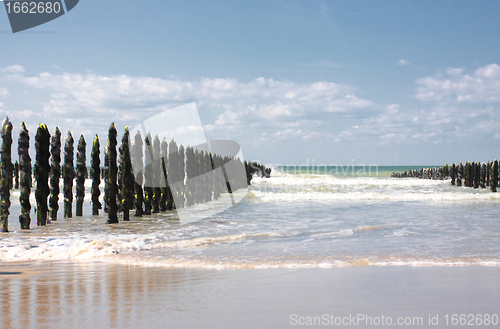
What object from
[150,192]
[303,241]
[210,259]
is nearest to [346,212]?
[303,241]

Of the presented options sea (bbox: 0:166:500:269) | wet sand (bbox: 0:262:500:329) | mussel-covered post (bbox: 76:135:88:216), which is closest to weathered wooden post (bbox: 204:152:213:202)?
mussel-covered post (bbox: 76:135:88:216)

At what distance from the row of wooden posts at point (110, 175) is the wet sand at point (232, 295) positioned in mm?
5046

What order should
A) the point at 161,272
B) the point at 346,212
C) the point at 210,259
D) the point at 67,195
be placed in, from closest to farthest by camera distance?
the point at 161,272 → the point at 210,259 → the point at 67,195 → the point at 346,212

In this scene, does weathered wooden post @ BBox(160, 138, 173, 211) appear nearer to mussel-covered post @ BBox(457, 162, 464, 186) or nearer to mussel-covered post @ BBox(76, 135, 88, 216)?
mussel-covered post @ BBox(76, 135, 88, 216)

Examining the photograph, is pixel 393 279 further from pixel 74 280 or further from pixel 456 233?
pixel 456 233

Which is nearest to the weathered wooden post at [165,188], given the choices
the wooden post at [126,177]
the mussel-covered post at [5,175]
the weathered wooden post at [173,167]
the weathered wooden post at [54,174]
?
the weathered wooden post at [173,167]

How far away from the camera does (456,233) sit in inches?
348

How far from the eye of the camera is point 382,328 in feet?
11.0

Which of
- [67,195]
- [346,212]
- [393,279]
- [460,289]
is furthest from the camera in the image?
[346,212]

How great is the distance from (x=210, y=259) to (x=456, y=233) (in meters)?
6.10

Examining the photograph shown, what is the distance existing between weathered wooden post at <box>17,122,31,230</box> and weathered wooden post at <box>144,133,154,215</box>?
4.40 metres

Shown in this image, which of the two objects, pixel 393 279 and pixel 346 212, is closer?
pixel 393 279

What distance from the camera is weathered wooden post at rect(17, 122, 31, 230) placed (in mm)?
9820

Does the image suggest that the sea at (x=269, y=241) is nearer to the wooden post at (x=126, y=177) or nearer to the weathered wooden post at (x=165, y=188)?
the wooden post at (x=126, y=177)
